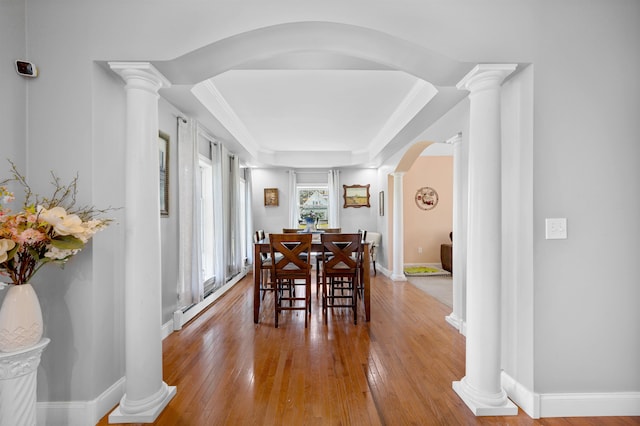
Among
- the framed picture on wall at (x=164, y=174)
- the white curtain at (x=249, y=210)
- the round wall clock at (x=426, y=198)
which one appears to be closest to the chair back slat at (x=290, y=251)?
the framed picture on wall at (x=164, y=174)

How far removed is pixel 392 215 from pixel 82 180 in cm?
513

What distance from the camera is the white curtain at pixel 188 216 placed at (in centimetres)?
322

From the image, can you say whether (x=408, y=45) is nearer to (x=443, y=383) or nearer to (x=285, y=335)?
(x=443, y=383)

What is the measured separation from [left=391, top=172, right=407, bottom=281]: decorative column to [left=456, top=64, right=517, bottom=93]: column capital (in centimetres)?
364

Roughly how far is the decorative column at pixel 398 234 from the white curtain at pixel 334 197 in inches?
64.8

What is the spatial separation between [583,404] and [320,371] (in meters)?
1.68

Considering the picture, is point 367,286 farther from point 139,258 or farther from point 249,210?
point 249,210

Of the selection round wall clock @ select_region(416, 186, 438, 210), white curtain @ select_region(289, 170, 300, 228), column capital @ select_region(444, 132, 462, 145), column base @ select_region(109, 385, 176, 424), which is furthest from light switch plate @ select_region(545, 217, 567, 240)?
white curtain @ select_region(289, 170, 300, 228)

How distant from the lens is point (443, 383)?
2.14 m

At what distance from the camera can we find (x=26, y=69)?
171 centimetres

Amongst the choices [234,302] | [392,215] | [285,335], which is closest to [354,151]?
[392,215]

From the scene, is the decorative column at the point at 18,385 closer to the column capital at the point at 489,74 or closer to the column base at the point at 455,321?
the column capital at the point at 489,74

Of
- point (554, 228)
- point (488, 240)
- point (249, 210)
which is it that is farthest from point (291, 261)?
point (249, 210)

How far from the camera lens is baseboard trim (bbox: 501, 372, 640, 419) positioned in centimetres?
179
